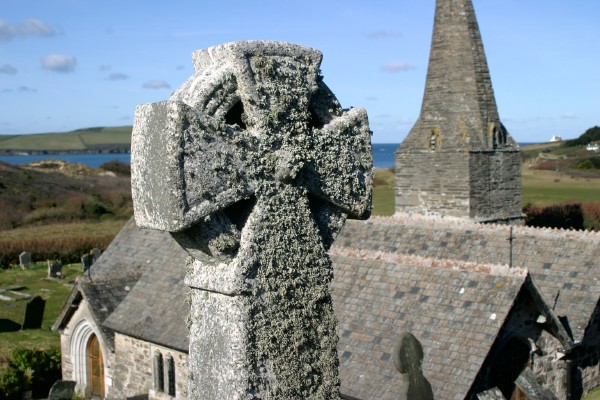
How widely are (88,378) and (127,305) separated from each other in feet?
11.6

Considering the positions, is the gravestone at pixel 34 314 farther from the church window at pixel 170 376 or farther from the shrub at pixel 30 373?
the church window at pixel 170 376

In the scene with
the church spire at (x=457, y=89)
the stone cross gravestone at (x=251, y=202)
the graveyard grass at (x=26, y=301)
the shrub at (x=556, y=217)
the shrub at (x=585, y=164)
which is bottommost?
the graveyard grass at (x=26, y=301)

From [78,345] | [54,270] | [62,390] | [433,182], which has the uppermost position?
[433,182]

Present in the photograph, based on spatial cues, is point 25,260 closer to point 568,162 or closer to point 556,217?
point 556,217

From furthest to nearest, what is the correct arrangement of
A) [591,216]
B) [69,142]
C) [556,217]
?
[69,142], [556,217], [591,216]

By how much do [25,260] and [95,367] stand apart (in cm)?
2265

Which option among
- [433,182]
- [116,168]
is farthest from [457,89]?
[116,168]

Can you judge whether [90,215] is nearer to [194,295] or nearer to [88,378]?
[88,378]

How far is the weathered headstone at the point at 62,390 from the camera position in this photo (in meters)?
19.1

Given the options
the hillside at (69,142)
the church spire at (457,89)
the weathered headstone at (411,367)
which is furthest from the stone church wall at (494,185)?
the hillside at (69,142)

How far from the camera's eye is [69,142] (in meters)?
184

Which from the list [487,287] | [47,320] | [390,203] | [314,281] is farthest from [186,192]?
[390,203]

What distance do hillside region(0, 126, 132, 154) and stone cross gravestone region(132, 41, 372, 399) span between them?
16728 centimetres

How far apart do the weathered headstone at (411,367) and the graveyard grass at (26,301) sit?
53.7ft
